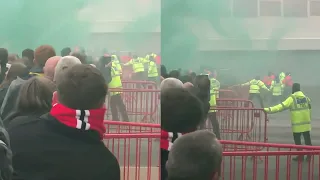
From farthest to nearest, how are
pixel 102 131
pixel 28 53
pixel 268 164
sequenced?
pixel 28 53
pixel 102 131
pixel 268 164

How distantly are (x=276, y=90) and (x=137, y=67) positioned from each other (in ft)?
2.52

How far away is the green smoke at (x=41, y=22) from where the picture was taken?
2.33 m

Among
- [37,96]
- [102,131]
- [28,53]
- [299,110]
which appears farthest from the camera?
[28,53]

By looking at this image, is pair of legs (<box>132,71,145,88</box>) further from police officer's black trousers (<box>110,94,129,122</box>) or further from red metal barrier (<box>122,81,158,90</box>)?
police officer's black trousers (<box>110,94,129,122</box>)

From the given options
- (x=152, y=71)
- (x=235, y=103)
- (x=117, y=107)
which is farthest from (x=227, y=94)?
(x=117, y=107)

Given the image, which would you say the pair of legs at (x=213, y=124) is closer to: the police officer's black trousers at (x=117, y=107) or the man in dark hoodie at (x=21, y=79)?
the police officer's black trousers at (x=117, y=107)

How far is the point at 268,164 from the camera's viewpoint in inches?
65.2

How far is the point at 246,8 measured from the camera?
A: 65.0 inches

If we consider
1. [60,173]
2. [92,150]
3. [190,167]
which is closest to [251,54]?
[190,167]

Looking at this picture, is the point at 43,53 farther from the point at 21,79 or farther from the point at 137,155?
the point at 137,155

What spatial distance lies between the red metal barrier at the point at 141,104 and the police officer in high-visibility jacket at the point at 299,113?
2.35 ft

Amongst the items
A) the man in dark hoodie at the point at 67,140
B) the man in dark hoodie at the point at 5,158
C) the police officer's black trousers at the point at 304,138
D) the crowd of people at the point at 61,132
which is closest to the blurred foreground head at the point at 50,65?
the crowd of people at the point at 61,132

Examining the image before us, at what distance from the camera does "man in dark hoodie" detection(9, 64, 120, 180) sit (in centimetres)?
167

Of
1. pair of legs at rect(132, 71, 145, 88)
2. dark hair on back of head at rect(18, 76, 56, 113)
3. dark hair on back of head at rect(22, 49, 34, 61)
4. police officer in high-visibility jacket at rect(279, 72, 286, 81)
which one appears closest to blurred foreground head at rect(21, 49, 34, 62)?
dark hair on back of head at rect(22, 49, 34, 61)
